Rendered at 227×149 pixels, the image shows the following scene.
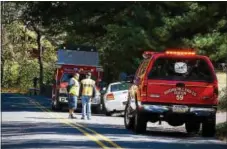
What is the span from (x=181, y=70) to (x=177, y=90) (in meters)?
0.59

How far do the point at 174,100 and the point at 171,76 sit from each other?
0.65 meters

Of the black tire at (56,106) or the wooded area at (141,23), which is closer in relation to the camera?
the wooded area at (141,23)

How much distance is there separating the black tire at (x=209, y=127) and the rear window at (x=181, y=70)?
109 centimetres

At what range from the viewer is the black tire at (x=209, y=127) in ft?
58.6

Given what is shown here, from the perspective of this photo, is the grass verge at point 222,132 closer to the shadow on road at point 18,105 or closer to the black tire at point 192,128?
the black tire at point 192,128

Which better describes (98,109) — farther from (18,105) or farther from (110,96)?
(18,105)

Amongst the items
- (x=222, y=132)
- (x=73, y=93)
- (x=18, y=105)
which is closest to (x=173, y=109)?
(x=222, y=132)

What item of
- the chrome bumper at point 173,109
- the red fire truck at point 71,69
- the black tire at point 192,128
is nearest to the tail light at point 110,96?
the red fire truck at point 71,69

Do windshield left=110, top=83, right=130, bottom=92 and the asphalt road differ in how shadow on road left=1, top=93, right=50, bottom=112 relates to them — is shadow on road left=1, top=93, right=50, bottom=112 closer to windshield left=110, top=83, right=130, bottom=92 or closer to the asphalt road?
windshield left=110, top=83, right=130, bottom=92

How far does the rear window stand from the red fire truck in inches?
535

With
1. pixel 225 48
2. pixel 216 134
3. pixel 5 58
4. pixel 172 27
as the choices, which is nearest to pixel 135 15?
pixel 172 27

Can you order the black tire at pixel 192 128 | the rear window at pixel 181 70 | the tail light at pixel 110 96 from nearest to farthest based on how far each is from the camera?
1. the rear window at pixel 181 70
2. the black tire at pixel 192 128
3. the tail light at pixel 110 96

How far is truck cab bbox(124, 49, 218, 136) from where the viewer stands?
693 inches

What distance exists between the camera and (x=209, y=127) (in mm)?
18078
